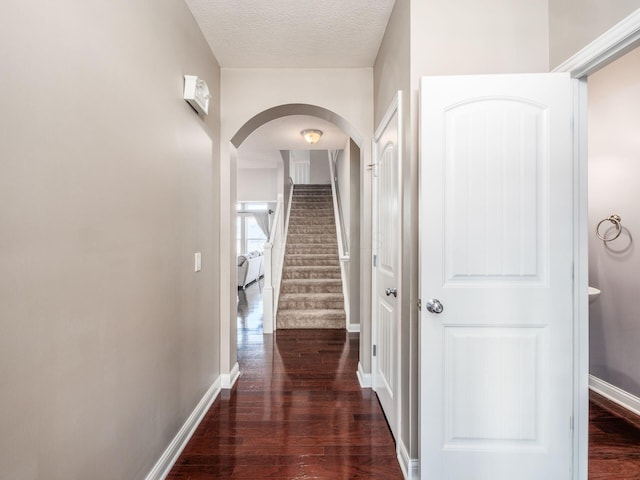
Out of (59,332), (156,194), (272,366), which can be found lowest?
(272,366)

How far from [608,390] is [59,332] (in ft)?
11.4

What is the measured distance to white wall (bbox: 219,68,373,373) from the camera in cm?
267

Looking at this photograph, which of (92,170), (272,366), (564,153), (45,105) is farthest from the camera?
(272,366)

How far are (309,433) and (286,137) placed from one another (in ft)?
12.1

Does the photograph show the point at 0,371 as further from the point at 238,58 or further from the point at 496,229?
the point at 238,58

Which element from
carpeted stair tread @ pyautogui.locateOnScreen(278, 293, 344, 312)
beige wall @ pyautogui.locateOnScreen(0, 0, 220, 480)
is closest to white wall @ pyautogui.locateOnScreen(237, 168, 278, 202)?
carpeted stair tread @ pyautogui.locateOnScreen(278, 293, 344, 312)

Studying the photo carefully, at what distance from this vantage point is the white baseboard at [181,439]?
163cm

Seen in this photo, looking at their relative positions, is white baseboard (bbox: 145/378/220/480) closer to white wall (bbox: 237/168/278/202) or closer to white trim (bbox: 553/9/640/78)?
white trim (bbox: 553/9/640/78)

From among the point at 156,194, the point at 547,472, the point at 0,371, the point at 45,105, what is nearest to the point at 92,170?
the point at 45,105

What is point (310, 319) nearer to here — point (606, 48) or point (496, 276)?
point (496, 276)

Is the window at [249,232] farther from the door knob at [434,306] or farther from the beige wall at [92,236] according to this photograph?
the door knob at [434,306]

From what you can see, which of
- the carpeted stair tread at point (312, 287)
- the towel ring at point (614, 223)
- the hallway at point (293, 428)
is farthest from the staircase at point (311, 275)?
the towel ring at point (614, 223)

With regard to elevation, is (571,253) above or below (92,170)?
below

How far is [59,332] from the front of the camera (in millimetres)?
1003
